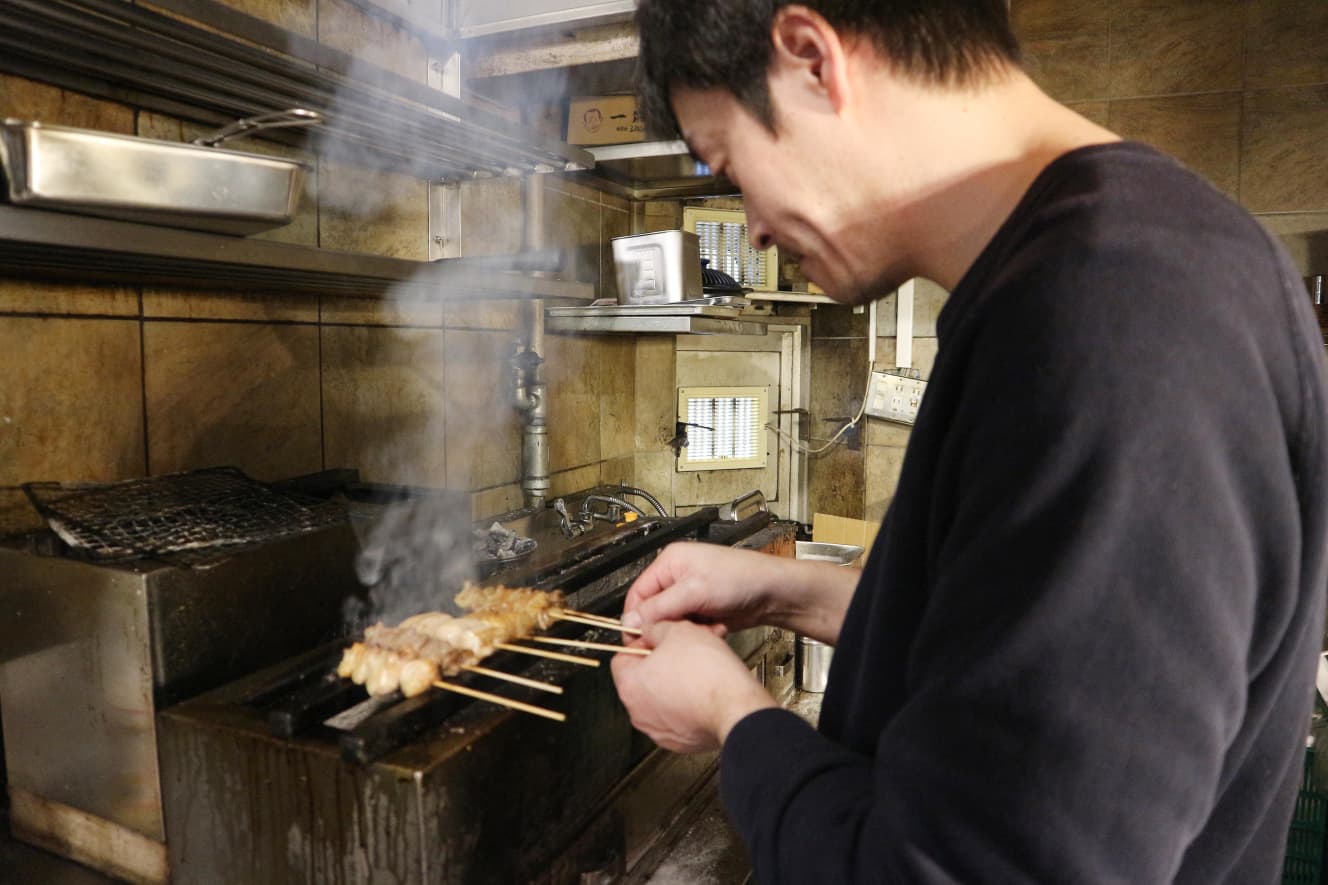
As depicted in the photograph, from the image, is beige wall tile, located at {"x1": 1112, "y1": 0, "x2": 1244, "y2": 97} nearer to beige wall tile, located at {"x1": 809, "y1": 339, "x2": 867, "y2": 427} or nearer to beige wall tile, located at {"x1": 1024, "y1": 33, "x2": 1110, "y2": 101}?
beige wall tile, located at {"x1": 1024, "y1": 33, "x2": 1110, "y2": 101}

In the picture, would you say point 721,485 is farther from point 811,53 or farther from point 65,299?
point 811,53

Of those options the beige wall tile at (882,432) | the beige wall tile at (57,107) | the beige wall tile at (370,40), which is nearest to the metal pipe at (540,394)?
the beige wall tile at (370,40)

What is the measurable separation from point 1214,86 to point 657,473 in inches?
195

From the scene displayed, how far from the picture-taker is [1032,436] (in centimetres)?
76

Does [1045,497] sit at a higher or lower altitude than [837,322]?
lower

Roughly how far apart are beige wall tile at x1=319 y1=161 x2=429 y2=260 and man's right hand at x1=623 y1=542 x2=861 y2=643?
6.17 ft

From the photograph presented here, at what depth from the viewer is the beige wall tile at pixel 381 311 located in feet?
10.6

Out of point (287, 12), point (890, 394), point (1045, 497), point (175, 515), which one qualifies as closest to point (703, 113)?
point (1045, 497)

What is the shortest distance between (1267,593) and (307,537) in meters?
1.92

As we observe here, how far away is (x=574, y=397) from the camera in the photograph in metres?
4.97

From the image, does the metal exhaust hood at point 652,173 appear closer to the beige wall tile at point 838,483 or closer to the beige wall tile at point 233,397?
the beige wall tile at point 233,397

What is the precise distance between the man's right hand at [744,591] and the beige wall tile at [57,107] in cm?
179

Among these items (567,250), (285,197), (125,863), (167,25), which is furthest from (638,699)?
(567,250)

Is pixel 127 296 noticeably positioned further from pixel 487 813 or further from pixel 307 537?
pixel 487 813
